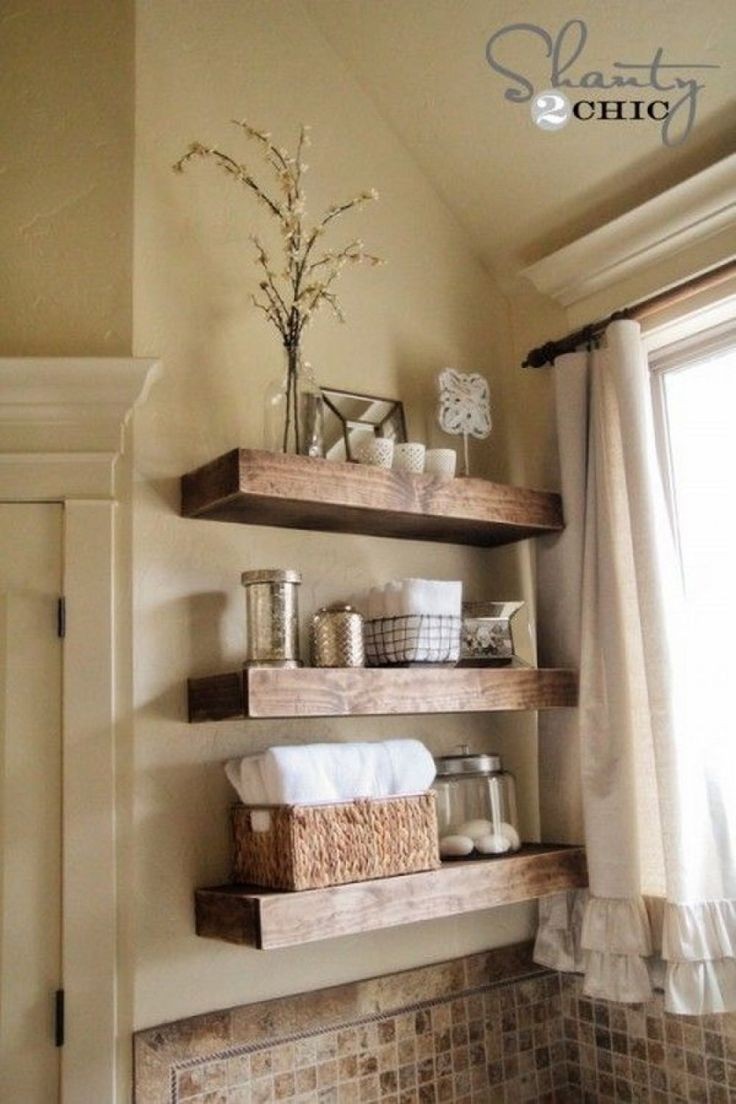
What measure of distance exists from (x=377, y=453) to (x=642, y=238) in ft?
2.38

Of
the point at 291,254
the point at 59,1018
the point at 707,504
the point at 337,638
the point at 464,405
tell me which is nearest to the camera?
the point at 59,1018

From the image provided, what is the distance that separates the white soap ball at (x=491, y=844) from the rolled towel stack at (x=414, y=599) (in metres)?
0.45

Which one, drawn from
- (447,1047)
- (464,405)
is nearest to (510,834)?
(447,1047)

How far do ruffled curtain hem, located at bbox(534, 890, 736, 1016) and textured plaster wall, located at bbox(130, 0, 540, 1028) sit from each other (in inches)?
5.5

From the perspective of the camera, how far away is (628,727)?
2.06 metres

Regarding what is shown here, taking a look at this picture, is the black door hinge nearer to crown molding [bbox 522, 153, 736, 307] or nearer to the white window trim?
the white window trim

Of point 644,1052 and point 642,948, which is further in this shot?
point 644,1052

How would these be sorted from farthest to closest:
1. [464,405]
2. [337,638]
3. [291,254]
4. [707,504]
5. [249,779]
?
[464,405] → [707,504] → [291,254] → [337,638] → [249,779]

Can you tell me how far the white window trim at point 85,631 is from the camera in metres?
1.72

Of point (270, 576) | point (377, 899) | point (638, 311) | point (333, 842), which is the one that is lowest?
point (377, 899)

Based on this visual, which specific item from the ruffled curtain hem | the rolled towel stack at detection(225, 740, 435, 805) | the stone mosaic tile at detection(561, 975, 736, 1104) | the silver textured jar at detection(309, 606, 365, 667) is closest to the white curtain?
the ruffled curtain hem

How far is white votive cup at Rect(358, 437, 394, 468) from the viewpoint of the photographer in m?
2.06

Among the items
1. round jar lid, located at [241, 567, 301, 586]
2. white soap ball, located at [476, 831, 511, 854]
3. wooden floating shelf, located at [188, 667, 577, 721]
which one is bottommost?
white soap ball, located at [476, 831, 511, 854]

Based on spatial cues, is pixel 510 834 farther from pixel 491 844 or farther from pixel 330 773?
pixel 330 773
